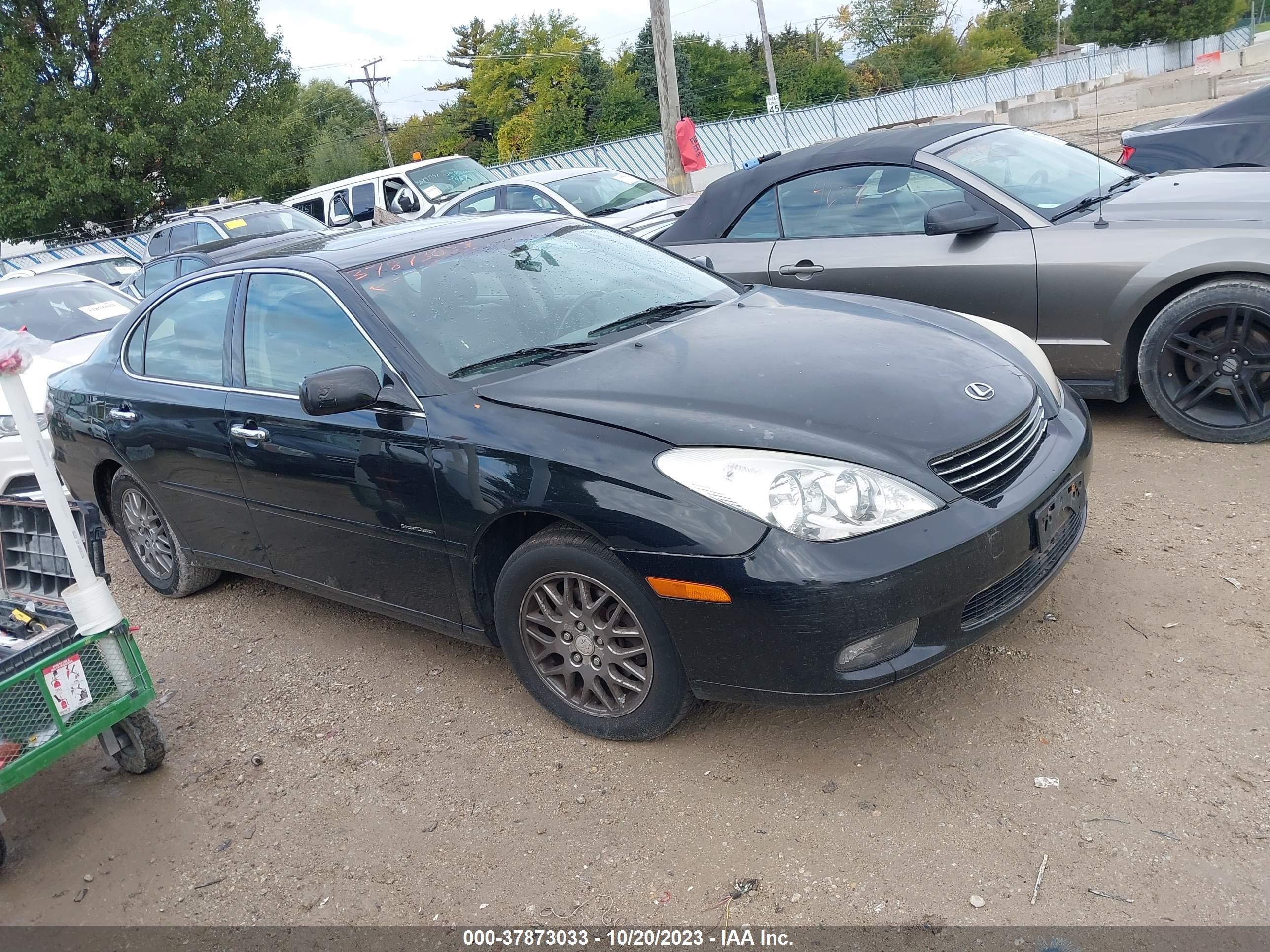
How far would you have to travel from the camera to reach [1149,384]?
202 inches

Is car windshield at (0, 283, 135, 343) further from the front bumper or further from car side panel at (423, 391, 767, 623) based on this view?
the front bumper

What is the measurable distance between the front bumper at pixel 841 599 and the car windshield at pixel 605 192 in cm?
917

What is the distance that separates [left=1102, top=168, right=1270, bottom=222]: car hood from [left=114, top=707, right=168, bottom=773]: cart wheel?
15.6ft

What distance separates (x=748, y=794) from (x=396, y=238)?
2609mm

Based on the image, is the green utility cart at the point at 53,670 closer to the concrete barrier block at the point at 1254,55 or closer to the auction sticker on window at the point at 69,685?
the auction sticker on window at the point at 69,685

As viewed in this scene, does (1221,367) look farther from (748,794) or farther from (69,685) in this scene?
(69,685)

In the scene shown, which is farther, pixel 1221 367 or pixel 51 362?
pixel 51 362

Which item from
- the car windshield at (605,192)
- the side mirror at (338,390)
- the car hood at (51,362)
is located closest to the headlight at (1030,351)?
the side mirror at (338,390)

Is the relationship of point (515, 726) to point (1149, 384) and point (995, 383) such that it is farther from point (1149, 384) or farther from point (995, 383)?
point (1149, 384)

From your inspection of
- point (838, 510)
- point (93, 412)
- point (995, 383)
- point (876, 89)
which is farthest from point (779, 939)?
point (876, 89)

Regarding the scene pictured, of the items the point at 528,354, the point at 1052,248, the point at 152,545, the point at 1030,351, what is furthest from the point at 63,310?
the point at 1030,351

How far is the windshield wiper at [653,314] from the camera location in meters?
3.90

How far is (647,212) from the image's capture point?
37.8 feet

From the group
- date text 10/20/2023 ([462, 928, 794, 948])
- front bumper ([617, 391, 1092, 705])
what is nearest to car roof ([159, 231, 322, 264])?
front bumper ([617, 391, 1092, 705])
